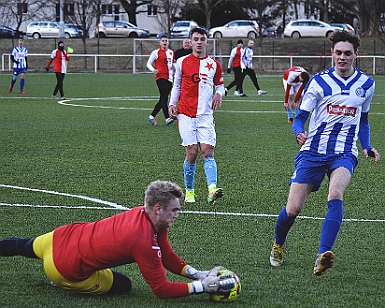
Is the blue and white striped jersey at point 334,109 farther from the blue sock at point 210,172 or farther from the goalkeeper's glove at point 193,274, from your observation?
the blue sock at point 210,172

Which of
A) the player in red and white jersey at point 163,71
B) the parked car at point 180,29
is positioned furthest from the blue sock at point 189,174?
the parked car at point 180,29

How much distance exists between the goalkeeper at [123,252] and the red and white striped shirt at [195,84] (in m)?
4.17

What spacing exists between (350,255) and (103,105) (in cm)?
1902

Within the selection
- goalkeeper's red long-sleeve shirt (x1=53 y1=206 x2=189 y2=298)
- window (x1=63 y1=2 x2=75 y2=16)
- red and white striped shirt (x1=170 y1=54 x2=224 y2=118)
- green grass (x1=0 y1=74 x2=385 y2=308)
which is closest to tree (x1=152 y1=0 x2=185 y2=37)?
window (x1=63 y1=2 x2=75 y2=16)

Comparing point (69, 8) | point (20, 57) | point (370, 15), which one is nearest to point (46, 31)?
point (69, 8)

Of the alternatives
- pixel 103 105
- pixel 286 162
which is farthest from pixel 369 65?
pixel 286 162

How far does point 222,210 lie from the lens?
9484 mm

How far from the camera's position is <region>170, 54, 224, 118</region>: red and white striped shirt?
10.1m

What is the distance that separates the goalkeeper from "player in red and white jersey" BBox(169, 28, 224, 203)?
3.71m

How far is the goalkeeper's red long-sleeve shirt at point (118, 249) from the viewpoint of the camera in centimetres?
568

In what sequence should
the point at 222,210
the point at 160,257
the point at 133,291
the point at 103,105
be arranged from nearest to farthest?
the point at 160,257
the point at 133,291
the point at 222,210
the point at 103,105

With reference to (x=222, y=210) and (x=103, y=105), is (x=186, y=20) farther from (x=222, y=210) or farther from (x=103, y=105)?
→ (x=222, y=210)

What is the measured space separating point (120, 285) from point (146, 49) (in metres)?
50.4

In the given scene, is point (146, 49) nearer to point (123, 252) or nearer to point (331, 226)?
point (331, 226)
